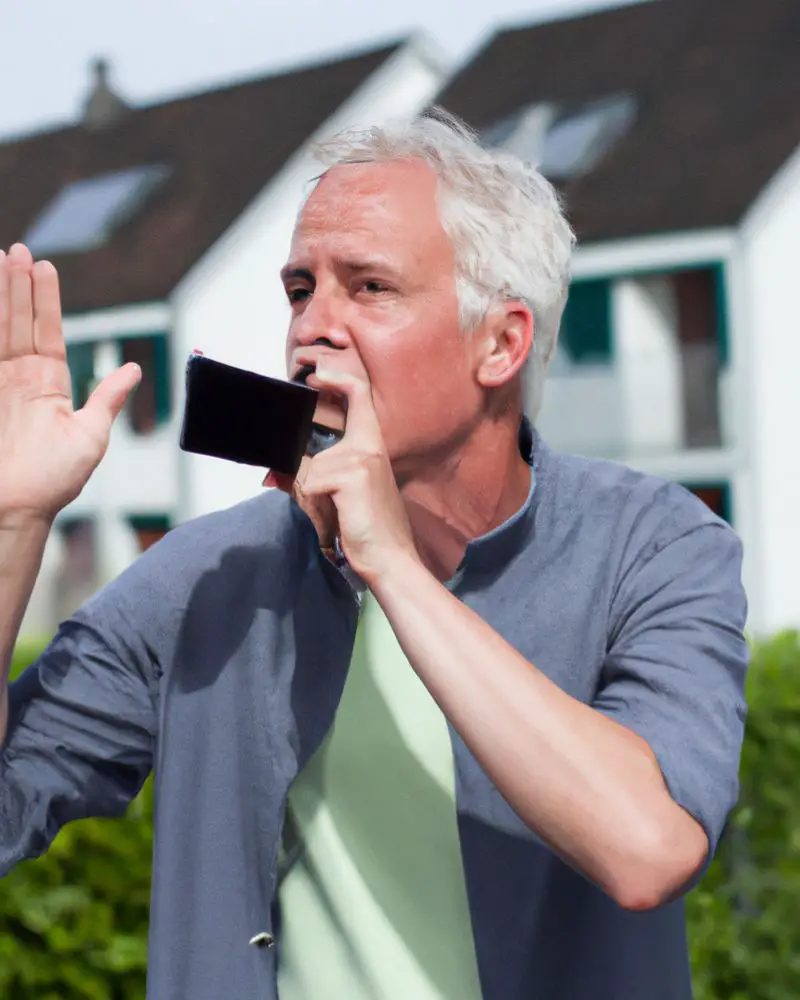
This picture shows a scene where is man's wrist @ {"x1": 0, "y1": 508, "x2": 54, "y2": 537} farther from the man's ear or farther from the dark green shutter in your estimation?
the dark green shutter

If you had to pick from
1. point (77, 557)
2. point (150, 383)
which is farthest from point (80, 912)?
point (77, 557)

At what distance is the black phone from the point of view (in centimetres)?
220

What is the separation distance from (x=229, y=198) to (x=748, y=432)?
435 inches

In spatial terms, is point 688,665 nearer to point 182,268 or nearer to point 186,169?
point 182,268

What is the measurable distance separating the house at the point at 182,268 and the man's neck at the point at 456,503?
77.8 ft

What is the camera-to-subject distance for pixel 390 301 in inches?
95.7

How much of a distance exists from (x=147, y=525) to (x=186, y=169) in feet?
23.2

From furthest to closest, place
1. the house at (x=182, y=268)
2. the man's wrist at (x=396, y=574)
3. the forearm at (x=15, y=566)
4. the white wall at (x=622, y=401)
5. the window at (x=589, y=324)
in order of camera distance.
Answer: the house at (x=182, y=268) < the window at (x=589, y=324) < the white wall at (x=622, y=401) < the forearm at (x=15, y=566) < the man's wrist at (x=396, y=574)

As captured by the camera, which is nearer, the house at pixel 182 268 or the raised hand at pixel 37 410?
the raised hand at pixel 37 410

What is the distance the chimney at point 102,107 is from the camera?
35062mm

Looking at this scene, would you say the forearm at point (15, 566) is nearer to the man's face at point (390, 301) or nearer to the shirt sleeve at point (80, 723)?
the shirt sleeve at point (80, 723)

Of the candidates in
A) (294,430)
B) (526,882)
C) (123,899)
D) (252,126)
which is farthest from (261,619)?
(252,126)

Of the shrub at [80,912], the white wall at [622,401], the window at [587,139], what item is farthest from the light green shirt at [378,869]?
the window at [587,139]

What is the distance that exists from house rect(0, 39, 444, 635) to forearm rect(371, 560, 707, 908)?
24.3 meters
